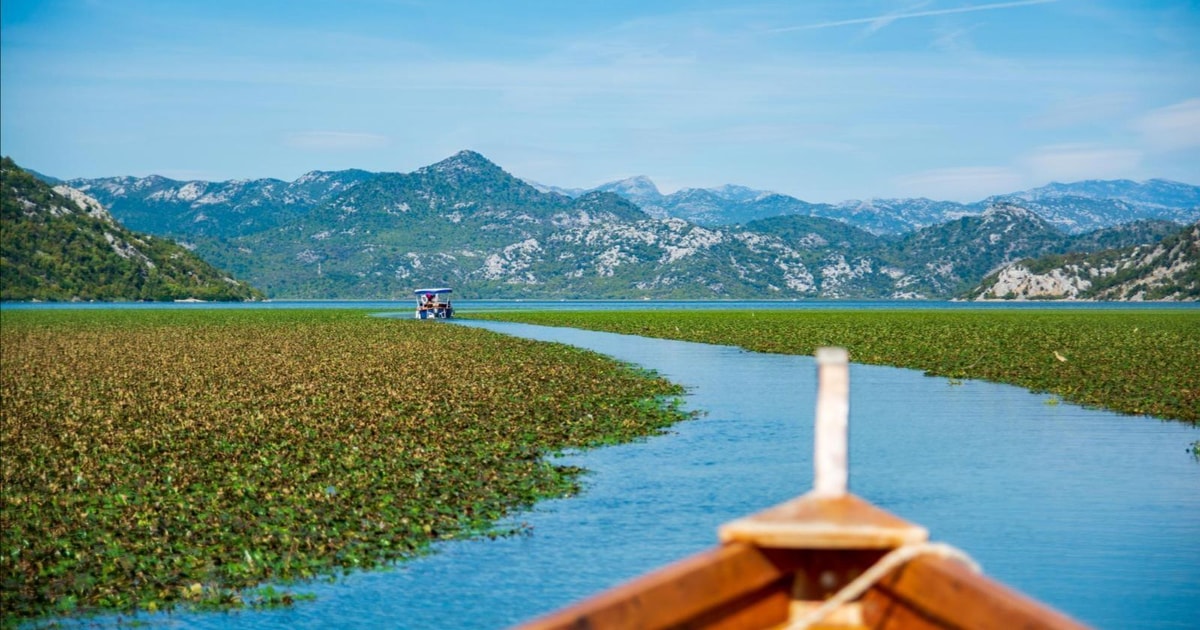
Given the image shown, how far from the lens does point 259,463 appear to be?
23094 mm

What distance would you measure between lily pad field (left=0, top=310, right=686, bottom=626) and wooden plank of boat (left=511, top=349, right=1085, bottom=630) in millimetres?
9093

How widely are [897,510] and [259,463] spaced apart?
12420mm

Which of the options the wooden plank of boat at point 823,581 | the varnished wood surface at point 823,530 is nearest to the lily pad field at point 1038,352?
the wooden plank of boat at point 823,581

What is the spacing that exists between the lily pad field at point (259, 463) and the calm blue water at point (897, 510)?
1.05m

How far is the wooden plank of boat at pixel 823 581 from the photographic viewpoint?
6.34 m

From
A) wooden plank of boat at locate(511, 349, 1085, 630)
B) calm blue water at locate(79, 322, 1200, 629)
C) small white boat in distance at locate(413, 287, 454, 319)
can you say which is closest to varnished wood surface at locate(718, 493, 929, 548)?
wooden plank of boat at locate(511, 349, 1085, 630)

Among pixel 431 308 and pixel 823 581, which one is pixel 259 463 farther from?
pixel 431 308

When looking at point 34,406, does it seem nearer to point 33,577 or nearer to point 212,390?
point 212,390

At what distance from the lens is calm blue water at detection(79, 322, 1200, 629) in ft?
48.5

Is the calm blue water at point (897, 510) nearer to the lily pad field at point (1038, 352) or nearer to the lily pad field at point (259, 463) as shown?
the lily pad field at point (259, 463)

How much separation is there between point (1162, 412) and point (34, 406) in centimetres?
3210

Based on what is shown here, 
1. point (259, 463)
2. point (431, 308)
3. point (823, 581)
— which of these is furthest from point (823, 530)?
point (431, 308)

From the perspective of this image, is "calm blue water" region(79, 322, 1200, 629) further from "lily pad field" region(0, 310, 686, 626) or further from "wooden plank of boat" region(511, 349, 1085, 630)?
"wooden plank of boat" region(511, 349, 1085, 630)

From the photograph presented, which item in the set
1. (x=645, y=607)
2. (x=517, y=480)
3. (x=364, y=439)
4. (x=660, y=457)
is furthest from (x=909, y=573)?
(x=364, y=439)
